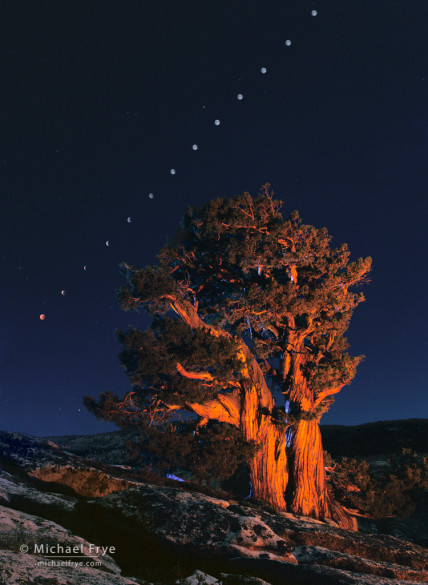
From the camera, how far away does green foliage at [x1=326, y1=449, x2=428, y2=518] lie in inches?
752

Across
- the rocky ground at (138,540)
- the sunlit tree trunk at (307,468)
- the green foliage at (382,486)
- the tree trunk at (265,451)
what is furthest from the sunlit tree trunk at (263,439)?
the rocky ground at (138,540)

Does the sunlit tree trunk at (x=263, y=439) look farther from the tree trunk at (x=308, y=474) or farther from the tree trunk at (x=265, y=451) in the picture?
the tree trunk at (x=308, y=474)

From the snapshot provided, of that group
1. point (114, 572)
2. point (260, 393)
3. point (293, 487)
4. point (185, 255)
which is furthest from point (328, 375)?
point (114, 572)

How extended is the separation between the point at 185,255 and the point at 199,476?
33.2ft

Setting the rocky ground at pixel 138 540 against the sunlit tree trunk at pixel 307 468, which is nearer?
the rocky ground at pixel 138 540

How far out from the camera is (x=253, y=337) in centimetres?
2103

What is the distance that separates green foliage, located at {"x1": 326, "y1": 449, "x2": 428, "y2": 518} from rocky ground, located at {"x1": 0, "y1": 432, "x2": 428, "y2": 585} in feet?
26.1

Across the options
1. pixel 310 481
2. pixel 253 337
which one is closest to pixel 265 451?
pixel 310 481

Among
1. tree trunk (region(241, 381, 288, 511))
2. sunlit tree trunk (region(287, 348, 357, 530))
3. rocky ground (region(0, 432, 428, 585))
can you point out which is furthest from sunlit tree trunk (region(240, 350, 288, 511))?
rocky ground (region(0, 432, 428, 585))

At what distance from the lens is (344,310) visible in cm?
2041

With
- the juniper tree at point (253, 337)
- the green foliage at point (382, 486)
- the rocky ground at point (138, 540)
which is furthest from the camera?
the green foliage at point (382, 486)

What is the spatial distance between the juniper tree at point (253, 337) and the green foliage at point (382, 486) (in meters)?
1.09

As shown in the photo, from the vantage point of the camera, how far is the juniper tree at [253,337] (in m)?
17.5

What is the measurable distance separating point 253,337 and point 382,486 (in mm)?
9082
